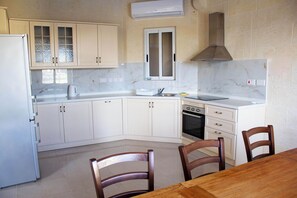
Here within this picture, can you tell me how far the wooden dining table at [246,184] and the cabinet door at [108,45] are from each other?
3489mm

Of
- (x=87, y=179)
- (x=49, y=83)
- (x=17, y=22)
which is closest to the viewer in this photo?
(x=87, y=179)

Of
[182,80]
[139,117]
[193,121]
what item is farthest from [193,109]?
[139,117]

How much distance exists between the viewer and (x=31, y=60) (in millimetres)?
4121

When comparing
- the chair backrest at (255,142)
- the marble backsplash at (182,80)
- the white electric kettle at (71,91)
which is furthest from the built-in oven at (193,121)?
the white electric kettle at (71,91)

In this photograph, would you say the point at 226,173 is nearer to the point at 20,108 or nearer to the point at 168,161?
the point at 168,161

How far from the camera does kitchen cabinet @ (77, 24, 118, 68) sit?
4.43m

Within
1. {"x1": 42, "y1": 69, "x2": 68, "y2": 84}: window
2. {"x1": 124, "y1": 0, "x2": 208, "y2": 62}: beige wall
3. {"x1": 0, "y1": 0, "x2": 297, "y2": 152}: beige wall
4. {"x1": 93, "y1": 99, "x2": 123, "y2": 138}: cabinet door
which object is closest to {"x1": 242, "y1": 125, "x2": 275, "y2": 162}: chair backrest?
{"x1": 0, "y1": 0, "x2": 297, "y2": 152}: beige wall

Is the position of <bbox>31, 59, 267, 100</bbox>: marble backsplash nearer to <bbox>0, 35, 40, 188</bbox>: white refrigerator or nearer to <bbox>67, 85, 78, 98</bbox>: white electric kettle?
<bbox>67, 85, 78, 98</bbox>: white electric kettle

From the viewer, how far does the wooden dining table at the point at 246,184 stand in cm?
128

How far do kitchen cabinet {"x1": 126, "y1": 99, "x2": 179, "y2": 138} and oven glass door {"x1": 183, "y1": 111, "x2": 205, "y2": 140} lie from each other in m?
0.20

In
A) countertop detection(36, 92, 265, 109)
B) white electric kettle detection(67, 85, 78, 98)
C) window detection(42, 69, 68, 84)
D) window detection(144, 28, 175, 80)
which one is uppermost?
window detection(144, 28, 175, 80)

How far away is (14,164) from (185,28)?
11.7ft

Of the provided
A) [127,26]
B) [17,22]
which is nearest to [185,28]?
[127,26]

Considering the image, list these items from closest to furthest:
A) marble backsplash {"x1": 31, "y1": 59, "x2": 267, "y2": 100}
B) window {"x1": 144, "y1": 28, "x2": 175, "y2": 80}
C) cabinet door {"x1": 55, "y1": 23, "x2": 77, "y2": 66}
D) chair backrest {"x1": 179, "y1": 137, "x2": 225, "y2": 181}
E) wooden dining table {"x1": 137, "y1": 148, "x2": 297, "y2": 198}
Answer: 1. wooden dining table {"x1": 137, "y1": 148, "x2": 297, "y2": 198}
2. chair backrest {"x1": 179, "y1": 137, "x2": 225, "y2": 181}
3. marble backsplash {"x1": 31, "y1": 59, "x2": 267, "y2": 100}
4. cabinet door {"x1": 55, "y1": 23, "x2": 77, "y2": 66}
5. window {"x1": 144, "y1": 28, "x2": 175, "y2": 80}
